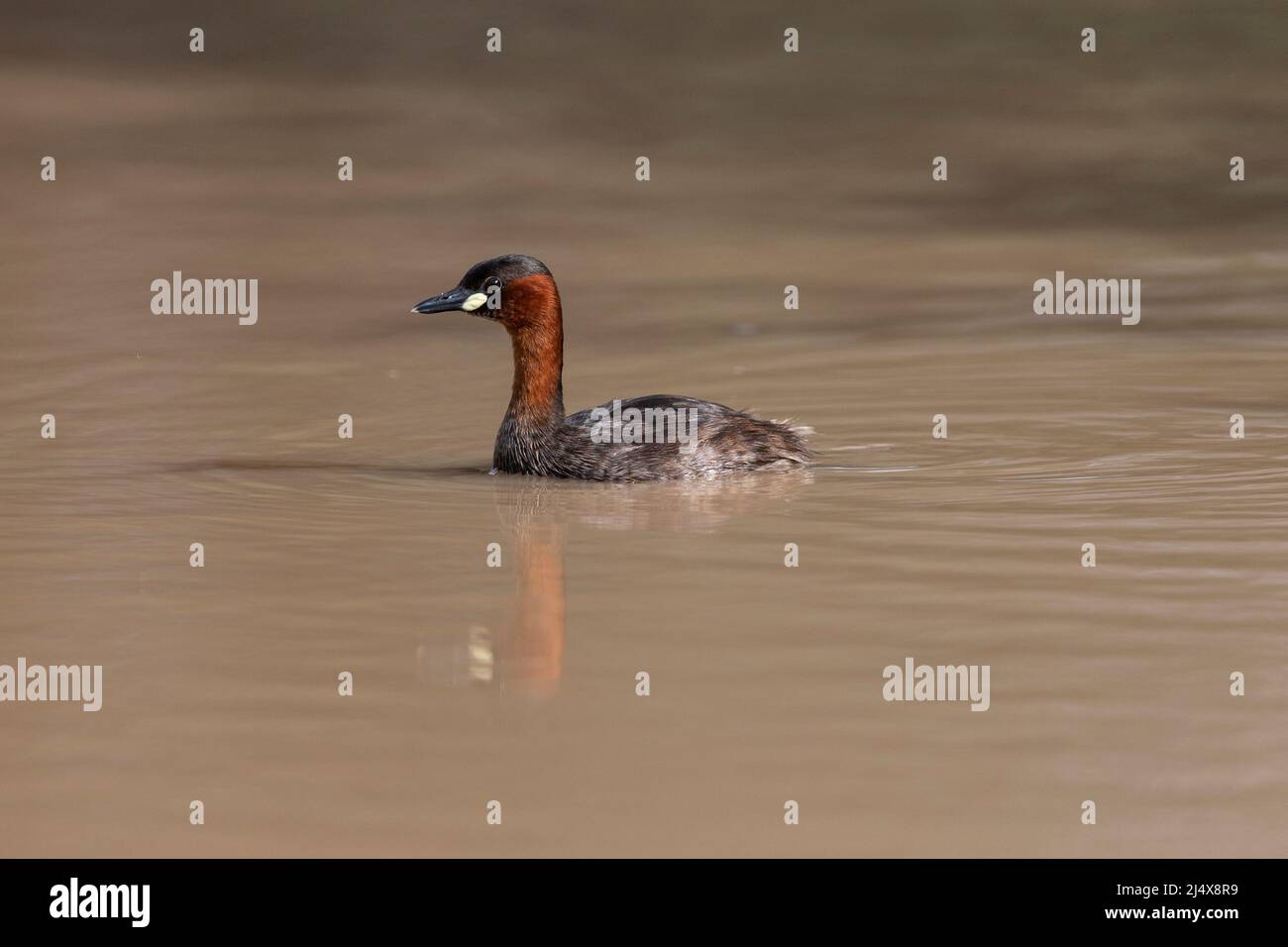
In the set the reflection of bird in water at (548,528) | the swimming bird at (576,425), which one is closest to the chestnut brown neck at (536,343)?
the swimming bird at (576,425)

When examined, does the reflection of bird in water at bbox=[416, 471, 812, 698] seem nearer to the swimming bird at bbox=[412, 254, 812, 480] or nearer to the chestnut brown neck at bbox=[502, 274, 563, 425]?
the swimming bird at bbox=[412, 254, 812, 480]

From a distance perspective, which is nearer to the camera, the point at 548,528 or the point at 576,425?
the point at 548,528

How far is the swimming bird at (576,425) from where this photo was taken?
1109 cm

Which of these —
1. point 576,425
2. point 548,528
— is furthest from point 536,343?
point 548,528

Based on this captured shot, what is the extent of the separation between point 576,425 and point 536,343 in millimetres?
461

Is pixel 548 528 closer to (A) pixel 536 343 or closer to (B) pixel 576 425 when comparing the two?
(B) pixel 576 425

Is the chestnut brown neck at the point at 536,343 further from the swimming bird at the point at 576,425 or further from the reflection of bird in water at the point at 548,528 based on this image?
the reflection of bird in water at the point at 548,528

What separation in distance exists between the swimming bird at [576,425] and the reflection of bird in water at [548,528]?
87 mm

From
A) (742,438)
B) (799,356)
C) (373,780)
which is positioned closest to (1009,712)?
(373,780)

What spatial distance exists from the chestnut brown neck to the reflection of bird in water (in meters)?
0.38

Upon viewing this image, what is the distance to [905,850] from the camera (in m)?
5.70

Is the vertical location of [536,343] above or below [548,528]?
above

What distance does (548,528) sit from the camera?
32.8 feet

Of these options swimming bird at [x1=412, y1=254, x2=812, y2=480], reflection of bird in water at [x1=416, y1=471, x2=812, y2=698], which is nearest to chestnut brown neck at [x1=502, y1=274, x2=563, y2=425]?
swimming bird at [x1=412, y1=254, x2=812, y2=480]
